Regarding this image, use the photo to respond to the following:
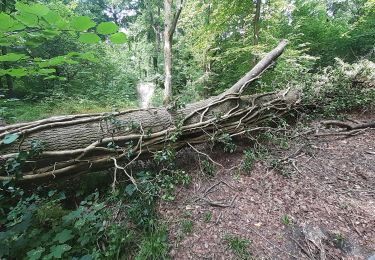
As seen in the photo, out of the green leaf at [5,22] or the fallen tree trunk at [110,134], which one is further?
the fallen tree trunk at [110,134]

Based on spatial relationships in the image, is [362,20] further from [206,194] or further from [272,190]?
[206,194]

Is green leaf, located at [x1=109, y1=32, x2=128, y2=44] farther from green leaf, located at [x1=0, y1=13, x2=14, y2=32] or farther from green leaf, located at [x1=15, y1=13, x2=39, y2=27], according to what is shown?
green leaf, located at [x1=0, y1=13, x2=14, y2=32]

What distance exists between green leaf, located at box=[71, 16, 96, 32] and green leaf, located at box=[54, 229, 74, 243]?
68.6 inches

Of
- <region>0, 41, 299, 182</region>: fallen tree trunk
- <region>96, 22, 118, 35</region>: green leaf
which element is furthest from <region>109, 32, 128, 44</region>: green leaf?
<region>0, 41, 299, 182</region>: fallen tree trunk

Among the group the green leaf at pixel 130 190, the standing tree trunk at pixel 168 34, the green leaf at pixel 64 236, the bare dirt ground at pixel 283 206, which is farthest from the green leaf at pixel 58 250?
the standing tree trunk at pixel 168 34

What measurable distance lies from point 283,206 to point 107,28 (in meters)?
2.44

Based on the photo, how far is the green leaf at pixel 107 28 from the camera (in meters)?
1.14

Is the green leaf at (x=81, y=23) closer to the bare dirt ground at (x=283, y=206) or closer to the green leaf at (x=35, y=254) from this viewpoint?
the green leaf at (x=35, y=254)

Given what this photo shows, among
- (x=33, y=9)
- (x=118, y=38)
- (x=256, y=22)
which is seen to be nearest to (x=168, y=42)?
(x=256, y=22)

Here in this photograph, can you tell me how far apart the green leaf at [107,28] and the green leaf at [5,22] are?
17.4 inches

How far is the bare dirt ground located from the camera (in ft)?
6.98

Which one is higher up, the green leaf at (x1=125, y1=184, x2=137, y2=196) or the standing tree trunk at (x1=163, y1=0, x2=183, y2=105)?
the standing tree trunk at (x1=163, y1=0, x2=183, y2=105)

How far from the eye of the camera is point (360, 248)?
6.74ft

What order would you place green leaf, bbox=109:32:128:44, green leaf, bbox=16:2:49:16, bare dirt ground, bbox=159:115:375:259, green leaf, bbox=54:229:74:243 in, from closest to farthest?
green leaf, bbox=16:2:49:16 < green leaf, bbox=109:32:128:44 < green leaf, bbox=54:229:74:243 < bare dirt ground, bbox=159:115:375:259
